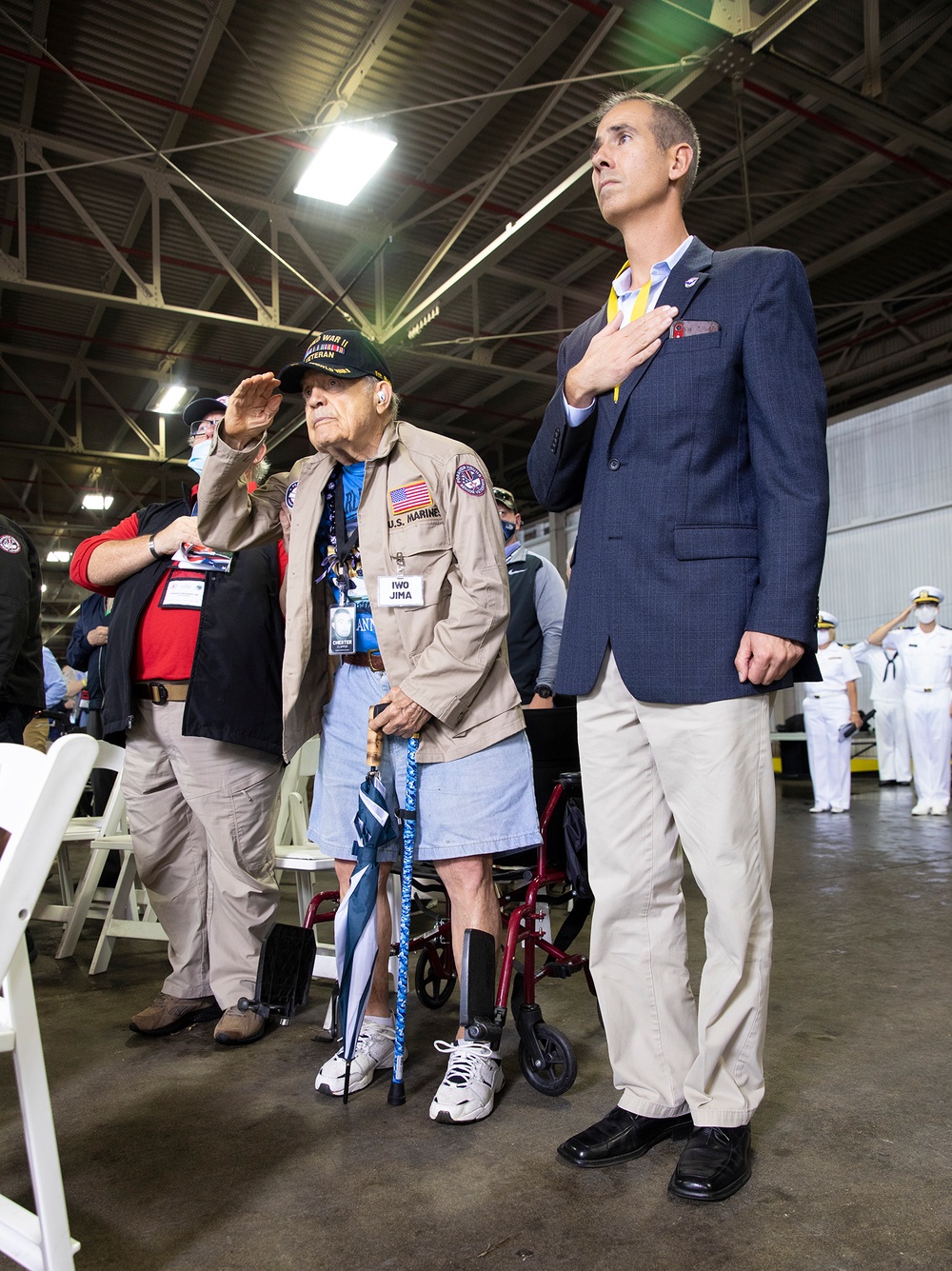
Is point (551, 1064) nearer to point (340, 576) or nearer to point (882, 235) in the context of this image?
point (340, 576)

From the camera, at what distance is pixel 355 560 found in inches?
93.4

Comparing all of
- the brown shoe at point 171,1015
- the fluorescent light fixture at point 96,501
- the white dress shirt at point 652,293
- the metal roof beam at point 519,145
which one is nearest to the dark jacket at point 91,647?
the brown shoe at point 171,1015

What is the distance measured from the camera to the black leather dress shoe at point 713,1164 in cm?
165

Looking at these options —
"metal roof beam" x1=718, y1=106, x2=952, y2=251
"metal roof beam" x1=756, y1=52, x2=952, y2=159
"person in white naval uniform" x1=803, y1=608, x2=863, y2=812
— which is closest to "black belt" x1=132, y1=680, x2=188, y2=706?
"metal roof beam" x1=756, y1=52, x2=952, y2=159

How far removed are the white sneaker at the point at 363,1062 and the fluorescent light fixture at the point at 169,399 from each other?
33.9 feet

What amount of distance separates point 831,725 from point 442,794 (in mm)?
7219

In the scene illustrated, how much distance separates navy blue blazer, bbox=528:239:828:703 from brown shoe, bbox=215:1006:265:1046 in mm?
1565

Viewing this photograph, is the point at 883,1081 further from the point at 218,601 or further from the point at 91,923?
the point at 91,923

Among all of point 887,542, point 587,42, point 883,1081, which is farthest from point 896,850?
point 887,542

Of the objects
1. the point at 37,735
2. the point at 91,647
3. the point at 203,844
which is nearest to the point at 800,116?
the point at 91,647

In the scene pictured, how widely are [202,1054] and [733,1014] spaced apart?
1.56 meters

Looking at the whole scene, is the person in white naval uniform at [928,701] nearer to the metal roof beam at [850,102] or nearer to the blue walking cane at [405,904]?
the metal roof beam at [850,102]

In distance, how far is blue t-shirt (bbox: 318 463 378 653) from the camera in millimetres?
2350

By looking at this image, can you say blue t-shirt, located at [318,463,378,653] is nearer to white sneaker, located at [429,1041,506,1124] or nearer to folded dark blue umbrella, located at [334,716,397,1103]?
folded dark blue umbrella, located at [334,716,397,1103]
